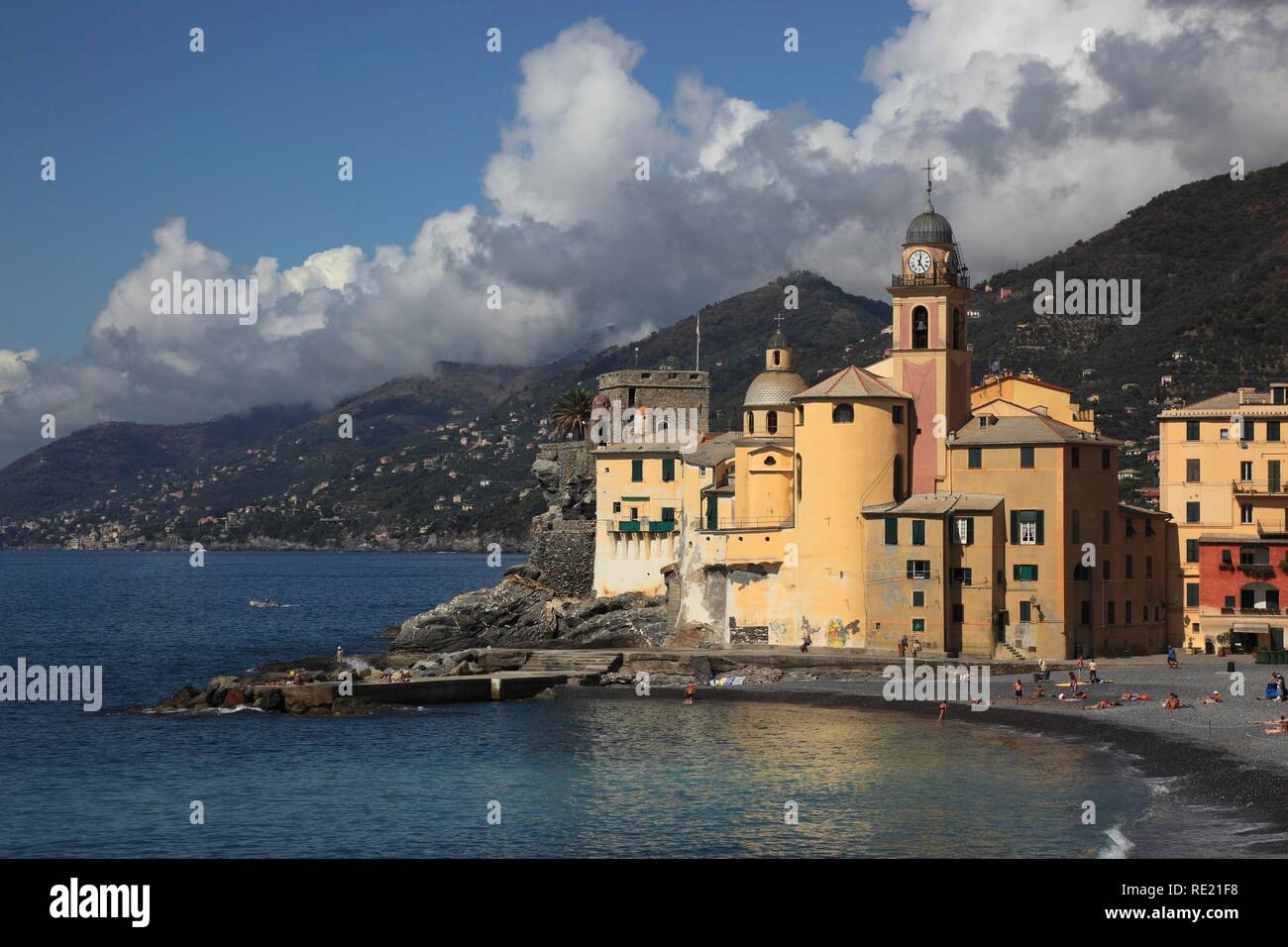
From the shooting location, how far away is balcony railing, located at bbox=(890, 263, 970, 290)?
239 ft

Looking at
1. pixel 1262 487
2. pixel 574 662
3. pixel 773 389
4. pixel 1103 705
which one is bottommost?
pixel 1103 705

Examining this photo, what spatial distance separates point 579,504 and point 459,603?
11838mm

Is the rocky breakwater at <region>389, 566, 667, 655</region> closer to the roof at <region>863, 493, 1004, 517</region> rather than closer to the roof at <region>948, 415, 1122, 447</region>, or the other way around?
the roof at <region>863, 493, 1004, 517</region>

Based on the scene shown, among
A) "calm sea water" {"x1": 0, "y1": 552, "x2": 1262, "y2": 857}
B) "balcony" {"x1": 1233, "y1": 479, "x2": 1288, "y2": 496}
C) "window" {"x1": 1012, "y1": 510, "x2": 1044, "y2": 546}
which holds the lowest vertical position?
"calm sea water" {"x1": 0, "y1": 552, "x2": 1262, "y2": 857}

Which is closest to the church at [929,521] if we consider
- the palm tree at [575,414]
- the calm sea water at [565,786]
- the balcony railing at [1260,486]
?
the balcony railing at [1260,486]

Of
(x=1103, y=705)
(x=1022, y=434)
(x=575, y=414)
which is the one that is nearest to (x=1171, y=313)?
(x=575, y=414)

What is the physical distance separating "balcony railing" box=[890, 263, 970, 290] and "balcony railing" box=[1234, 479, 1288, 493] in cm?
1708

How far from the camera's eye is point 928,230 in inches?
2911

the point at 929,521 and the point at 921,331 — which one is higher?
the point at 921,331

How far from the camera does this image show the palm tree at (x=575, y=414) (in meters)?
106

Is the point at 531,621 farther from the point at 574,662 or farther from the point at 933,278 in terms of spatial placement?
the point at 933,278

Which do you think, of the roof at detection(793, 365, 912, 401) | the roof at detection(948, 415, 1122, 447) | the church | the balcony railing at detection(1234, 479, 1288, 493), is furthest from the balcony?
the roof at detection(793, 365, 912, 401)

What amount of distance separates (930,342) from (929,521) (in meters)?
9.71
